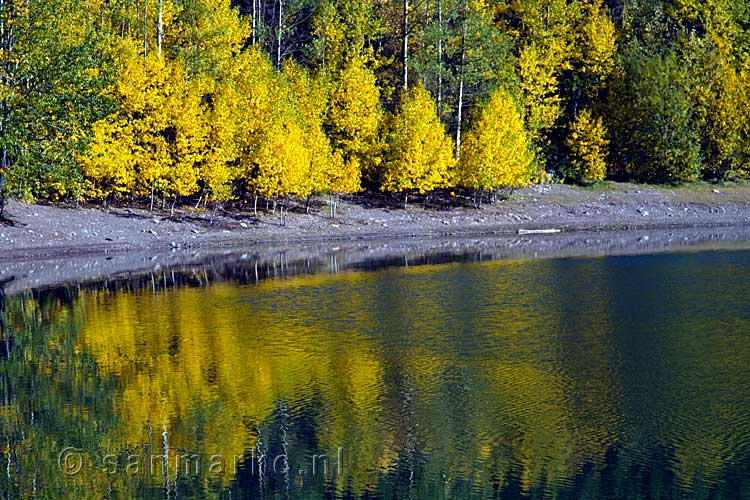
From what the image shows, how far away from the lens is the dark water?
18.2m

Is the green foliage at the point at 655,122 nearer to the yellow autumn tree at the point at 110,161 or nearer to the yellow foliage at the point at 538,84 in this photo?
the yellow foliage at the point at 538,84

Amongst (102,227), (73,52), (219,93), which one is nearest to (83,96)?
(73,52)

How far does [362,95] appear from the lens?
221 feet

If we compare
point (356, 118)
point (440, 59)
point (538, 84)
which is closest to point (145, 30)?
point (356, 118)

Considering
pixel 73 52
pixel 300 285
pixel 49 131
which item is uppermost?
pixel 73 52

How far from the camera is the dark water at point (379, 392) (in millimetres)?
18156

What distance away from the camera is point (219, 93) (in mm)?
62000

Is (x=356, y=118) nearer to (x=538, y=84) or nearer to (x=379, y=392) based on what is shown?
(x=538, y=84)

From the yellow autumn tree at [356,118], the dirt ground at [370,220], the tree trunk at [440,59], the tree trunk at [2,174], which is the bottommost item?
the dirt ground at [370,220]

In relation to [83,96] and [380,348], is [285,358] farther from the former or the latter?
[83,96]

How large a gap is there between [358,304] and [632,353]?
11.5 m

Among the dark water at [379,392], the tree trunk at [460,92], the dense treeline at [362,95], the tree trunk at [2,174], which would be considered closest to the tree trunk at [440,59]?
the dense treeline at [362,95]
